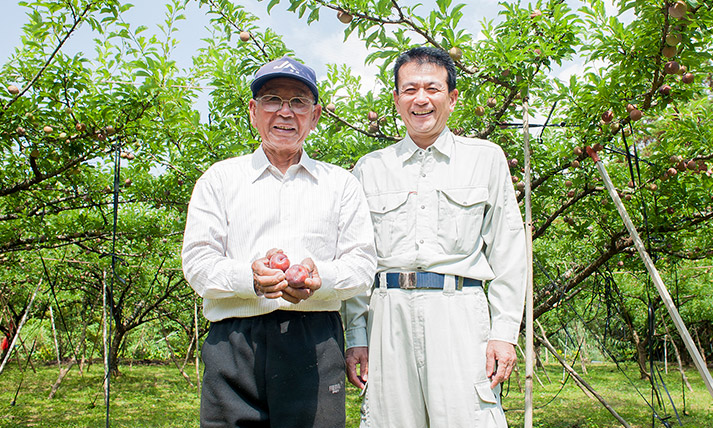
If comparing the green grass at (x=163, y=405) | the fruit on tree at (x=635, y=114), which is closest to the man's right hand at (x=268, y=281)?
the fruit on tree at (x=635, y=114)

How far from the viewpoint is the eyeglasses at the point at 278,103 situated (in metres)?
1.68

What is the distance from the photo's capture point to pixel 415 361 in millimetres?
1743

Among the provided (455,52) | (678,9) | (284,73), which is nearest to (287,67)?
(284,73)

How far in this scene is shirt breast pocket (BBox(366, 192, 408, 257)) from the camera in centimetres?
189

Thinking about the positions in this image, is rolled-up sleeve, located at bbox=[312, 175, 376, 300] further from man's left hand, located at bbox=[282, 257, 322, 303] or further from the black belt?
the black belt

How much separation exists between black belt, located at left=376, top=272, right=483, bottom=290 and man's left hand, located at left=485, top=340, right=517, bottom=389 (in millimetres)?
205

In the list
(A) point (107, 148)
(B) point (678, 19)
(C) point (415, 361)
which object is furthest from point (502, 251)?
(A) point (107, 148)

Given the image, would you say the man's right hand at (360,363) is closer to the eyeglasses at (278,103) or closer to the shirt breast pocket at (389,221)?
the shirt breast pocket at (389,221)

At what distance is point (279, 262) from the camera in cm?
139

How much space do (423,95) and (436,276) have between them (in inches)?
24.4

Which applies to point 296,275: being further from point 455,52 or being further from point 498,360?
point 455,52

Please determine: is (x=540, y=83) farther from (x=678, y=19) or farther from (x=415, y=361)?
(x=415, y=361)

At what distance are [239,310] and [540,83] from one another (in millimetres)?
2609

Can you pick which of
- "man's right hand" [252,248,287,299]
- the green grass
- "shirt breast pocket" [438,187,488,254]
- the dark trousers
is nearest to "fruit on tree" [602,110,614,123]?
"shirt breast pocket" [438,187,488,254]
